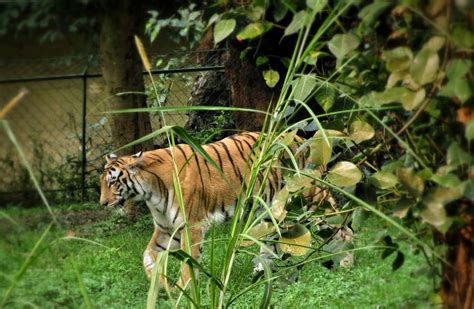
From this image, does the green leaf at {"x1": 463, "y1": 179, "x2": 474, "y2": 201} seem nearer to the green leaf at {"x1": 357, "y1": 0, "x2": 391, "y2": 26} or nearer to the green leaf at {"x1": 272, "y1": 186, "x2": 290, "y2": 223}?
the green leaf at {"x1": 357, "y1": 0, "x2": 391, "y2": 26}

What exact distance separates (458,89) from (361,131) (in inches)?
21.9

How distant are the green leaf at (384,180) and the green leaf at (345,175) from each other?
11 centimetres

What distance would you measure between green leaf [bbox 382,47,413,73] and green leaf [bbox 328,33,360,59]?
0.32 ft

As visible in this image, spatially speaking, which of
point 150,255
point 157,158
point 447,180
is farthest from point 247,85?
point 447,180

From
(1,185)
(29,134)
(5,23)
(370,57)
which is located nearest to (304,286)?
(370,57)

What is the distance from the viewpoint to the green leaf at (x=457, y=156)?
2.03 metres

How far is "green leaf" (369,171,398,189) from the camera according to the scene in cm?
229

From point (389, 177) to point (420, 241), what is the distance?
0.60ft

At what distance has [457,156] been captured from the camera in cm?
204

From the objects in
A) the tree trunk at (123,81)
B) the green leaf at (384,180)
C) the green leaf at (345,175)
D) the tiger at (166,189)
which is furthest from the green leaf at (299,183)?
the tree trunk at (123,81)

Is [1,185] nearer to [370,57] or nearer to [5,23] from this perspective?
[5,23]

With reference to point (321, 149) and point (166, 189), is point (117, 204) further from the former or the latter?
point (321, 149)

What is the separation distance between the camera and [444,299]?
7.34 feet

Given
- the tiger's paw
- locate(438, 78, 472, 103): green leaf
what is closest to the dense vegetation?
locate(438, 78, 472, 103): green leaf
